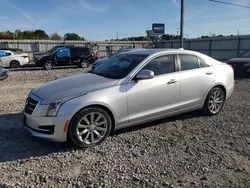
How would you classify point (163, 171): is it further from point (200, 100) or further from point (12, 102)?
point (12, 102)

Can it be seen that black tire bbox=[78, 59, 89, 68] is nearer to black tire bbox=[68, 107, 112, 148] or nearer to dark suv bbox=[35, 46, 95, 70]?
dark suv bbox=[35, 46, 95, 70]

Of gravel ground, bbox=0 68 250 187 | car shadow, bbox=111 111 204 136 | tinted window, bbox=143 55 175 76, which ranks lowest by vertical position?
gravel ground, bbox=0 68 250 187

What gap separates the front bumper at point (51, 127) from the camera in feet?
11.1

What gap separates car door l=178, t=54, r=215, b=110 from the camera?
4566 millimetres

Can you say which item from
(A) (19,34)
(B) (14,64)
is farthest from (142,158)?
(A) (19,34)

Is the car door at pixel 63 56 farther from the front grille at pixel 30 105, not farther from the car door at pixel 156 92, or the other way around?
the car door at pixel 156 92

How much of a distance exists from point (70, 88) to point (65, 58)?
13422 millimetres

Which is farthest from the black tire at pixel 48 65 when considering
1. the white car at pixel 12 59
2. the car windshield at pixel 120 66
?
the car windshield at pixel 120 66

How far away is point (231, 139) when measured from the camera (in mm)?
4012

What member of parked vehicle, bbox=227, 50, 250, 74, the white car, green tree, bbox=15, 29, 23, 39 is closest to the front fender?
parked vehicle, bbox=227, 50, 250, 74

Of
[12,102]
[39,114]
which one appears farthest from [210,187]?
[12,102]

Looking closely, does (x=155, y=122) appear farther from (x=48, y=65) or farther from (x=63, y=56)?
(x=63, y=56)

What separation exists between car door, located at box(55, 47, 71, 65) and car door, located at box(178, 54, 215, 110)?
12996 millimetres

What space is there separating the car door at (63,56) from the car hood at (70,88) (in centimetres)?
1261
